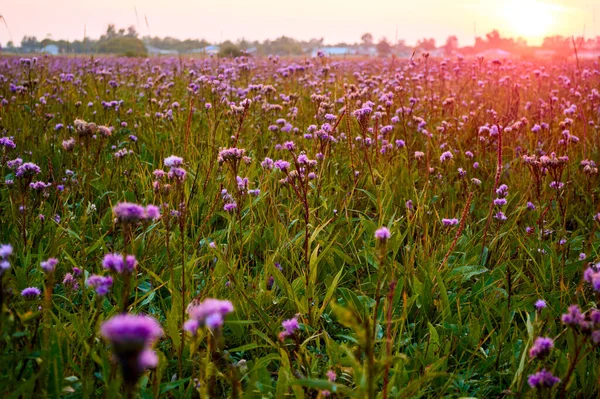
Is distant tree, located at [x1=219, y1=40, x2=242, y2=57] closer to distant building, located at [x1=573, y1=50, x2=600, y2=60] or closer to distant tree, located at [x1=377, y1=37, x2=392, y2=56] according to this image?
distant building, located at [x1=573, y1=50, x2=600, y2=60]

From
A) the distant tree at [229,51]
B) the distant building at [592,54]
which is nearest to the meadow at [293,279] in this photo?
the distant tree at [229,51]

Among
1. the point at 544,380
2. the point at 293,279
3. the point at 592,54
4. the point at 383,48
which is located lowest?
the point at 293,279

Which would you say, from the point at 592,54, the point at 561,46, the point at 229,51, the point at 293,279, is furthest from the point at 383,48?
the point at 293,279

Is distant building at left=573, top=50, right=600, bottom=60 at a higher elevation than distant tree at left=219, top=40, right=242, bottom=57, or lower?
lower

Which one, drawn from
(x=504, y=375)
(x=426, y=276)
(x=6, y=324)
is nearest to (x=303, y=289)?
(x=426, y=276)

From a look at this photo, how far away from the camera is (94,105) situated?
580 cm

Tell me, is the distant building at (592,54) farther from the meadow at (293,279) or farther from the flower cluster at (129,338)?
the flower cluster at (129,338)

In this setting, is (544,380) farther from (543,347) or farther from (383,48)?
(383,48)

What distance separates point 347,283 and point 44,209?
197 centimetres

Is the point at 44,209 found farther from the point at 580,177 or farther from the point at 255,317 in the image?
the point at 580,177

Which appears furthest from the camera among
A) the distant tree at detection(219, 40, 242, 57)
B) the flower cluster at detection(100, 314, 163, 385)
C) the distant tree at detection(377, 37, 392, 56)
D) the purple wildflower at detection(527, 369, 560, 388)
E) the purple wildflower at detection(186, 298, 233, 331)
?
the distant tree at detection(377, 37, 392, 56)

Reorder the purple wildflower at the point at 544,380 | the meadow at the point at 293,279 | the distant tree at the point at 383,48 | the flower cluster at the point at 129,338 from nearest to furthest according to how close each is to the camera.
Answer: the flower cluster at the point at 129,338 < the purple wildflower at the point at 544,380 < the meadow at the point at 293,279 < the distant tree at the point at 383,48

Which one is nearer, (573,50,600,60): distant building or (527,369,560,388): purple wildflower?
(527,369,560,388): purple wildflower

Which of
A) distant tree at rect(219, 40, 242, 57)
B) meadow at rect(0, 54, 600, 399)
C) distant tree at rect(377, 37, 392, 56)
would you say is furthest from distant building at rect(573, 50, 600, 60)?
distant tree at rect(377, 37, 392, 56)
